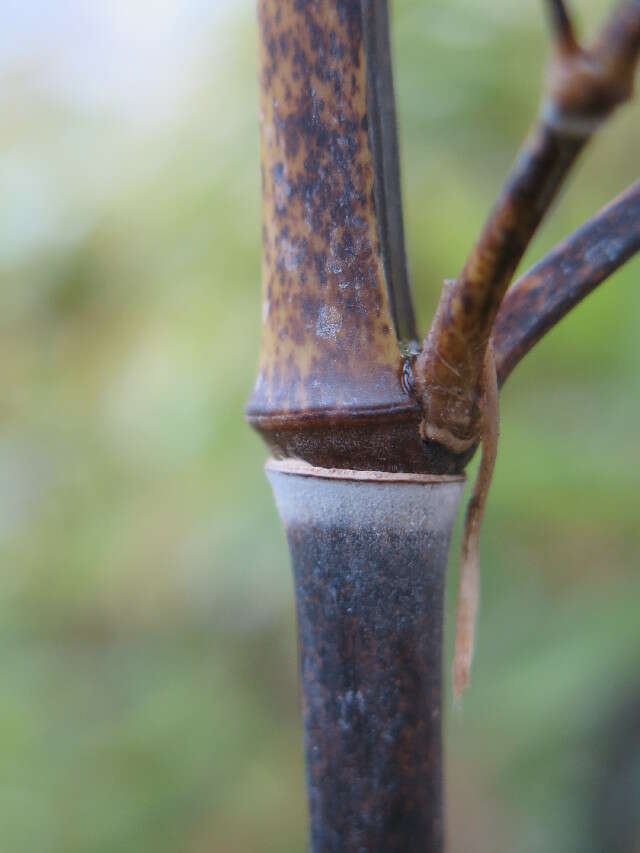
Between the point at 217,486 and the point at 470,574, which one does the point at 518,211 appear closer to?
the point at 470,574

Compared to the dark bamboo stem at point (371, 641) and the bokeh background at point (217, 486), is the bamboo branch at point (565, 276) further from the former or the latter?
the bokeh background at point (217, 486)

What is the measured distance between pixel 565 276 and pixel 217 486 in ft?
3.17

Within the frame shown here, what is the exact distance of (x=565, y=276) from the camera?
34 centimetres

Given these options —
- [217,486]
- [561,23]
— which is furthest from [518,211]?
[217,486]

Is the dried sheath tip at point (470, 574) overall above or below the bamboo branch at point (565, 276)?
below

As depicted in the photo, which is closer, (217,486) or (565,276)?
(565,276)

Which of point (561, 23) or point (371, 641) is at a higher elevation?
point (561, 23)

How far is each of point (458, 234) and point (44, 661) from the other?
0.97 meters

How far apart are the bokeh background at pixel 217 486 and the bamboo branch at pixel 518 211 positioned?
76 cm

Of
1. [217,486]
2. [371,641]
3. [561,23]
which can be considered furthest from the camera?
[217,486]

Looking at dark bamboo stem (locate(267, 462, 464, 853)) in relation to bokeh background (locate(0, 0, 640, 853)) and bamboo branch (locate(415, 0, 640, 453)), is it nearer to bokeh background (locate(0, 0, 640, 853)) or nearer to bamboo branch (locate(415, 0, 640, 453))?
bamboo branch (locate(415, 0, 640, 453))

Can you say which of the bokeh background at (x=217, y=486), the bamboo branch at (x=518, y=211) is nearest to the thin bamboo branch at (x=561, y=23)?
the bamboo branch at (x=518, y=211)

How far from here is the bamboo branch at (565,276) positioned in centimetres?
33

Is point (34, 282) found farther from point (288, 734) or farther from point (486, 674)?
point (486, 674)
